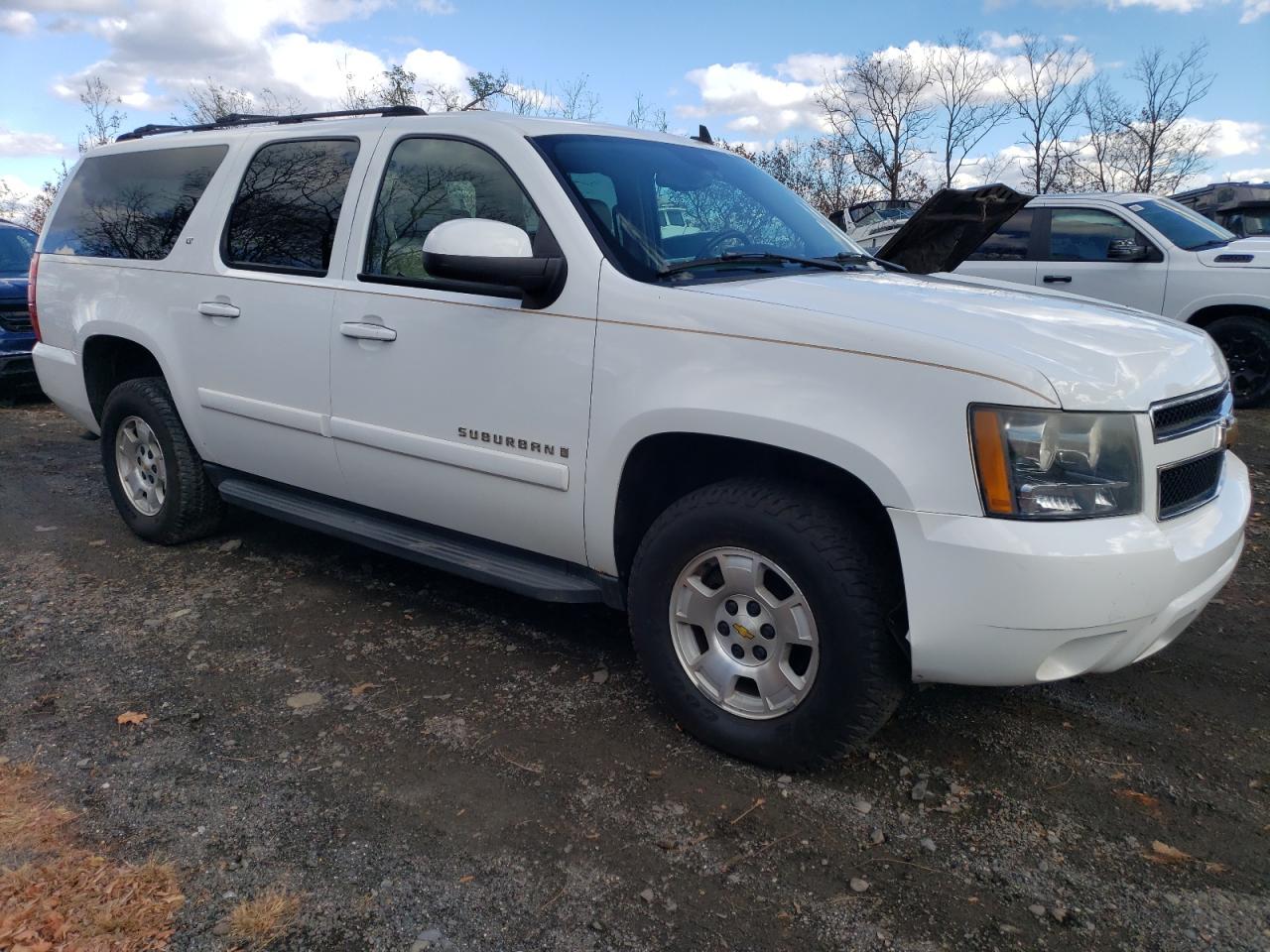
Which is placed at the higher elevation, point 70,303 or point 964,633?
point 70,303

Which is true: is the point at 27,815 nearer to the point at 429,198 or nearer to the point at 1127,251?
the point at 429,198

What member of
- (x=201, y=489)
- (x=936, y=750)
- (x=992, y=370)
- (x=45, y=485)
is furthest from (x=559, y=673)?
(x=45, y=485)

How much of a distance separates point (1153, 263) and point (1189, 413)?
6.59m

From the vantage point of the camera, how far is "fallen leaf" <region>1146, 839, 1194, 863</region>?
254cm

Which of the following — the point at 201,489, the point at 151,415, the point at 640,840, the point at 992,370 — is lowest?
the point at 640,840

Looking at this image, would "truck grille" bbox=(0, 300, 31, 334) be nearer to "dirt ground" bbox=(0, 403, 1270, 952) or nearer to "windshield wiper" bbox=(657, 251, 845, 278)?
"dirt ground" bbox=(0, 403, 1270, 952)

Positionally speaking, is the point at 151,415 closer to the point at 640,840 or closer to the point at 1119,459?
the point at 640,840

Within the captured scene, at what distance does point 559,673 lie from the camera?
3.61 m

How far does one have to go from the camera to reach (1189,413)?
270cm

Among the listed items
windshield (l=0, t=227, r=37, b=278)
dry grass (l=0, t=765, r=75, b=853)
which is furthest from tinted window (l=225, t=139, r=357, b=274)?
windshield (l=0, t=227, r=37, b=278)

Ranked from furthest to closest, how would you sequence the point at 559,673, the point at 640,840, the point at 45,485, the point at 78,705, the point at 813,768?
the point at 45,485
the point at 559,673
the point at 78,705
the point at 813,768
the point at 640,840

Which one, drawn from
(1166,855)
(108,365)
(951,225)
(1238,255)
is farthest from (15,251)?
(1238,255)

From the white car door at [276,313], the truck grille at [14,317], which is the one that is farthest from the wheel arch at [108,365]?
the truck grille at [14,317]

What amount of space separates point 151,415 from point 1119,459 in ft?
13.6
